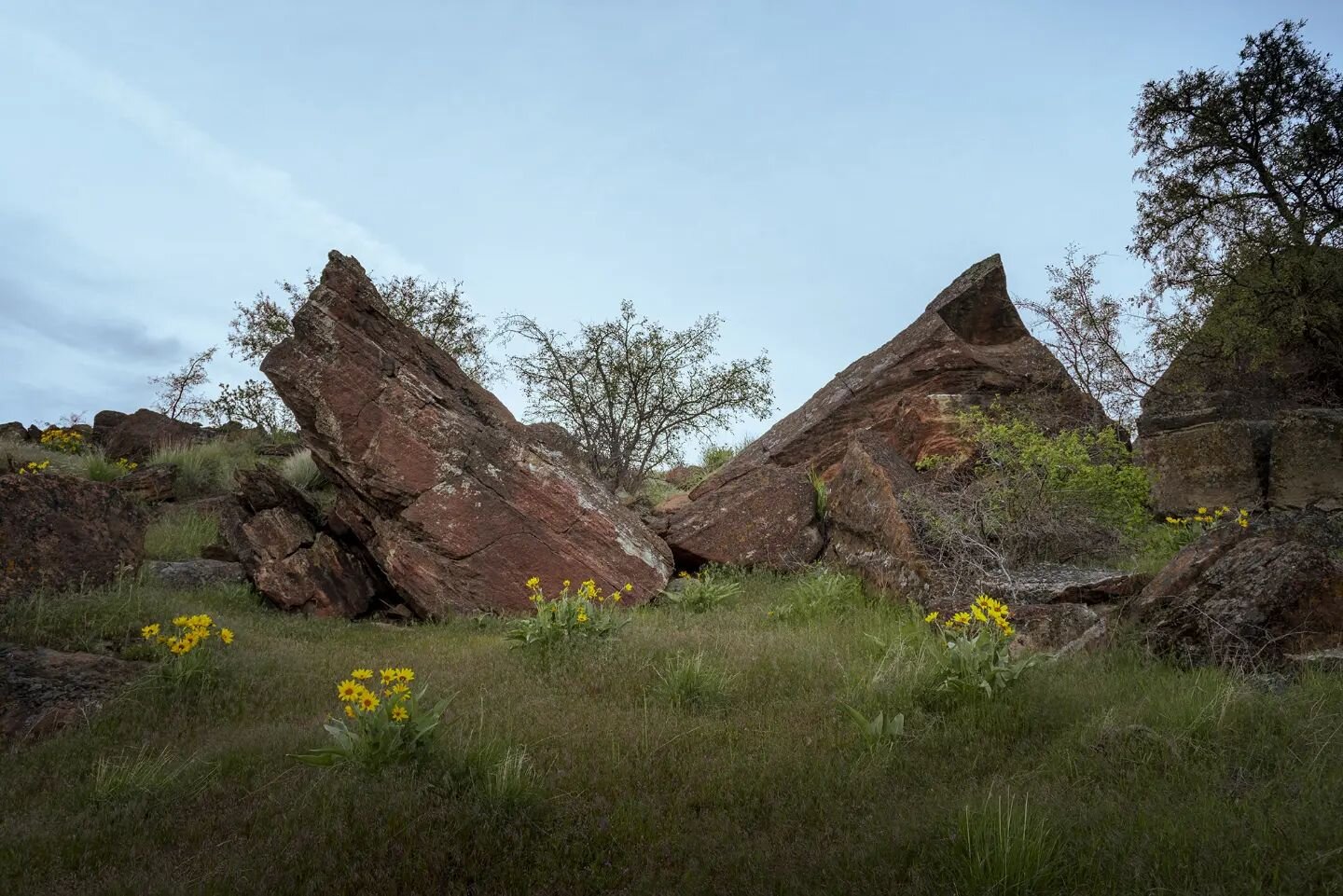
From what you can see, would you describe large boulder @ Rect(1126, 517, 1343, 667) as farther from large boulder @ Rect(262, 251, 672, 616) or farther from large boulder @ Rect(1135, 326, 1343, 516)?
large boulder @ Rect(262, 251, 672, 616)

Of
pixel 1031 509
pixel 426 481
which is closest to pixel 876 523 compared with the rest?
pixel 1031 509

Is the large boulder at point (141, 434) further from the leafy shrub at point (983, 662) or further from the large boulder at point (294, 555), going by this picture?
the leafy shrub at point (983, 662)

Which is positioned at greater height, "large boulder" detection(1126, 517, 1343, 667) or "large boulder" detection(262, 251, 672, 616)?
"large boulder" detection(262, 251, 672, 616)

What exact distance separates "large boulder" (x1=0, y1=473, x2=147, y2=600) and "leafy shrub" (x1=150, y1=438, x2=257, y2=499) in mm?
6368

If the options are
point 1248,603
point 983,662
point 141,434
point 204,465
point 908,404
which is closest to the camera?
point 983,662

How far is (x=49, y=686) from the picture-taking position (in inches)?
262

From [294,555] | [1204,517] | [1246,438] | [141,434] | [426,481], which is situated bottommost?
[294,555]

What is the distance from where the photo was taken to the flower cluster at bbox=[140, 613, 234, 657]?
682cm

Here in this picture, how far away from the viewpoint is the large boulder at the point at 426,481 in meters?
10.7

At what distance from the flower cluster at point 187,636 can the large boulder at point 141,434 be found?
12917 millimetres

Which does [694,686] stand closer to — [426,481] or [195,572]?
[426,481]

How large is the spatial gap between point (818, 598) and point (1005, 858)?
6.19 m

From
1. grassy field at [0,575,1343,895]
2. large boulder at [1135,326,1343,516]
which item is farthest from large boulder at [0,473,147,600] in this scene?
large boulder at [1135,326,1343,516]

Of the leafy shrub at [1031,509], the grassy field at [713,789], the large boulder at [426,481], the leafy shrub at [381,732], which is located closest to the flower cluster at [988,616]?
the grassy field at [713,789]
